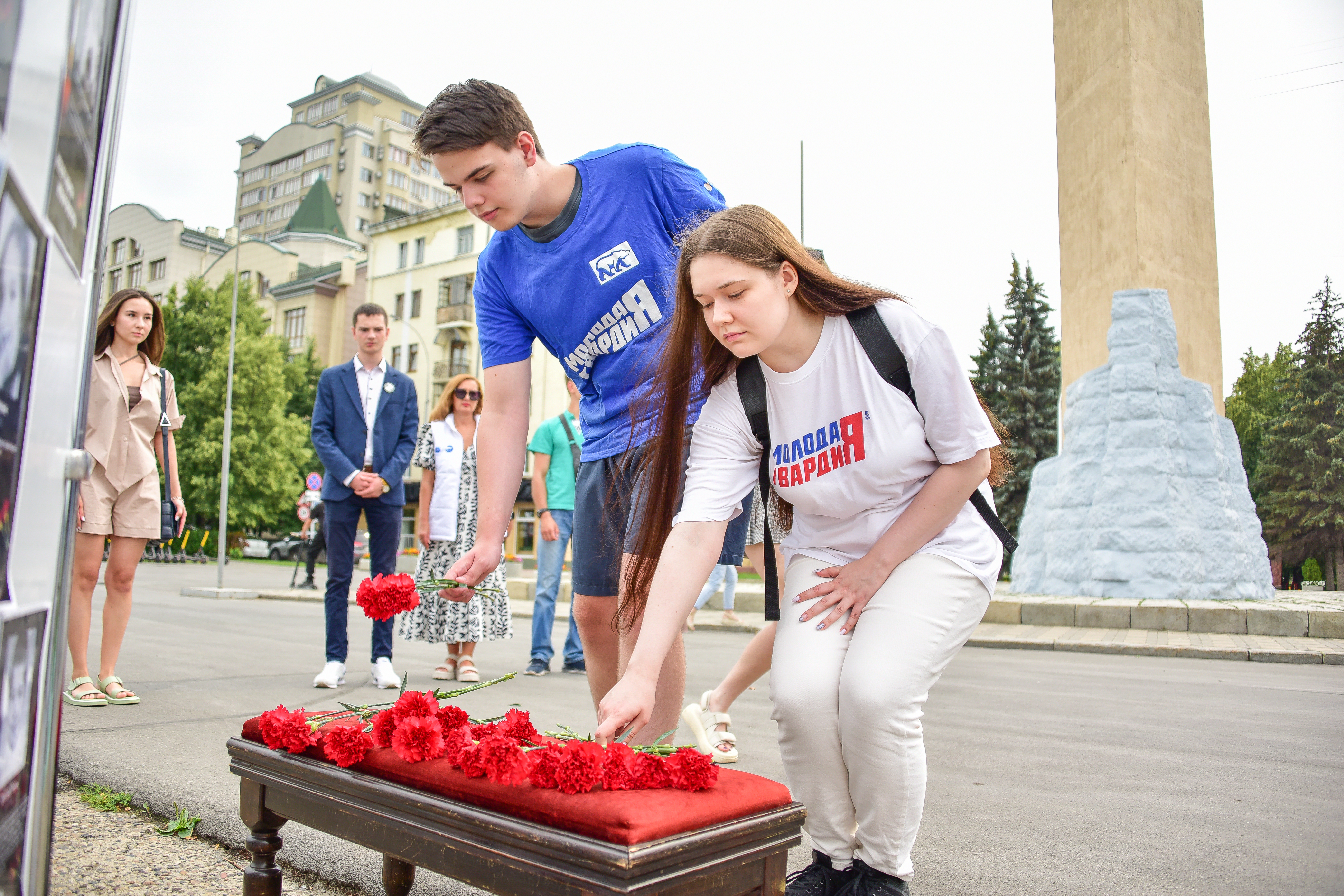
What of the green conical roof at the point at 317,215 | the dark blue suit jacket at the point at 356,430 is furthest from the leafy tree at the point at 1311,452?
the green conical roof at the point at 317,215

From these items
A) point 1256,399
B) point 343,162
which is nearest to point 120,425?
point 1256,399

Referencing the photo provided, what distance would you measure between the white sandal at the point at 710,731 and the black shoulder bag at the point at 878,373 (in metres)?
1.40

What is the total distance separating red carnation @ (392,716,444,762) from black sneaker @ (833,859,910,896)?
852 mm

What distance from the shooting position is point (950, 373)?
7.24 ft

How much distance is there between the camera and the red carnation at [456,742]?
1600mm

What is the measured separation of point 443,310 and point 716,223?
43137 millimetres

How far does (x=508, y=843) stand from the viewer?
4.66 ft

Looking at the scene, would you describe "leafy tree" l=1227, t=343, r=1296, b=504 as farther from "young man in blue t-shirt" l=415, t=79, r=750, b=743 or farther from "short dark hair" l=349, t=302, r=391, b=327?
"young man in blue t-shirt" l=415, t=79, r=750, b=743

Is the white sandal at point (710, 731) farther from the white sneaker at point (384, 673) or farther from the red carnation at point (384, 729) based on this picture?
the white sneaker at point (384, 673)

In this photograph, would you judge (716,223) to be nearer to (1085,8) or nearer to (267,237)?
(1085,8)

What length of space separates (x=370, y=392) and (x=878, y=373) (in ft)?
14.8

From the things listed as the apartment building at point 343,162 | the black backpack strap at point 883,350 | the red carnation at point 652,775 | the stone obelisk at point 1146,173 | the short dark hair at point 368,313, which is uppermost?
the apartment building at point 343,162

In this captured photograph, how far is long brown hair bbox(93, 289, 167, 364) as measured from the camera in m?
4.92

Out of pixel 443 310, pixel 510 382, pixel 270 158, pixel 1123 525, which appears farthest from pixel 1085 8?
pixel 270 158
